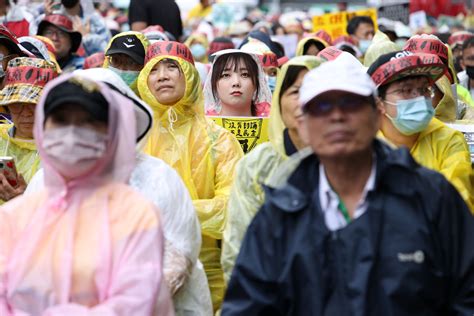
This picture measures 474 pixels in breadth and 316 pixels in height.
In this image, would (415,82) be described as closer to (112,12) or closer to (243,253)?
Answer: (243,253)

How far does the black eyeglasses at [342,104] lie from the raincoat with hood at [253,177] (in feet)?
3.77

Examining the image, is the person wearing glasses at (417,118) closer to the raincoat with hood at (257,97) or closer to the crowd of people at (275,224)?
the crowd of people at (275,224)

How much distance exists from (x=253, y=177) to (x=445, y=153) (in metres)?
1.39

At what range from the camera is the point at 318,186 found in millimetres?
4312

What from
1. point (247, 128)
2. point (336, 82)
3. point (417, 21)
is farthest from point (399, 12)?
point (336, 82)

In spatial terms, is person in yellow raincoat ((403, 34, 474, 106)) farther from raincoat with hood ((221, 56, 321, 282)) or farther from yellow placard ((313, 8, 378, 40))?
yellow placard ((313, 8, 378, 40))

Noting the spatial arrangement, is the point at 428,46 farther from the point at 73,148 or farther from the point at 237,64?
the point at 73,148

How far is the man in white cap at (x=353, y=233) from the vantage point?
4.11m

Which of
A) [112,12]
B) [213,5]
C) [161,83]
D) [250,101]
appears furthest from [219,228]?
[112,12]

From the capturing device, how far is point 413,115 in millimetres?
6246

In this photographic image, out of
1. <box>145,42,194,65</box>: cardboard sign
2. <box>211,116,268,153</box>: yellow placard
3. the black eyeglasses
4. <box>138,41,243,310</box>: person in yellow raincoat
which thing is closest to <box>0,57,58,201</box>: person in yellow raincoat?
<box>138,41,243,310</box>: person in yellow raincoat

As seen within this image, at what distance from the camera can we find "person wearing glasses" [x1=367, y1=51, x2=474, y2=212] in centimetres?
627

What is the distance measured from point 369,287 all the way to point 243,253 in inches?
19.8

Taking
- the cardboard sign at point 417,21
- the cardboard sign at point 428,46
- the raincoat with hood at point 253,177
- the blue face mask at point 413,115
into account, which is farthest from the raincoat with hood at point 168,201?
the cardboard sign at point 417,21
